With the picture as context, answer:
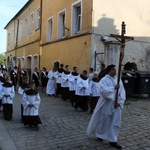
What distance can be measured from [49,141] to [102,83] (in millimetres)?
1850

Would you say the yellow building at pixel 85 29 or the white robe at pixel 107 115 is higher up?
the yellow building at pixel 85 29

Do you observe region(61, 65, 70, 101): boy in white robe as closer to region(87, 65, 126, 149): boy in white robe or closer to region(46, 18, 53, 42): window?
region(87, 65, 126, 149): boy in white robe

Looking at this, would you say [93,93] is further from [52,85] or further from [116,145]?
[52,85]

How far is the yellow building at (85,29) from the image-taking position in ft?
45.4

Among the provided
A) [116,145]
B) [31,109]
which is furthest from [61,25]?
[116,145]

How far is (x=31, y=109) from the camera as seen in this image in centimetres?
751

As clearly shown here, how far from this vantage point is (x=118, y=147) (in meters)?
5.66

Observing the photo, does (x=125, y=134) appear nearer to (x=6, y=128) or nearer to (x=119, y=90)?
(x=119, y=90)

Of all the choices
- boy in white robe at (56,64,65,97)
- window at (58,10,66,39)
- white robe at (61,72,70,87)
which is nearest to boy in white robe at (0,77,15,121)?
white robe at (61,72,70,87)

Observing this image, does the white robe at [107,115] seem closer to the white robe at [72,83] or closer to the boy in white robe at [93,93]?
the boy in white robe at [93,93]

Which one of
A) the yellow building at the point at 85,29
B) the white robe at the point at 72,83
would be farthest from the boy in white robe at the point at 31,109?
the yellow building at the point at 85,29

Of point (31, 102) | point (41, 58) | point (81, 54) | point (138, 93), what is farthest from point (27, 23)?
point (31, 102)

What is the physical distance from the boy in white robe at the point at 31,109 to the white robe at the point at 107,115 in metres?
2.00

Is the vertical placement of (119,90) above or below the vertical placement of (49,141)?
above
